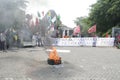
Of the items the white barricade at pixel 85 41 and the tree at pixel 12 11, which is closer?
the tree at pixel 12 11

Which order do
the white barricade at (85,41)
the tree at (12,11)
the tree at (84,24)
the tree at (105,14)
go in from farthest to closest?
1. the tree at (84,24)
2. the tree at (105,14)
3. the white barricade at (85,41)
4. the tree at (12,11)

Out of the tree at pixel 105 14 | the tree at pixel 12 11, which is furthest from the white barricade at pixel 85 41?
the tree at pixel 12 11

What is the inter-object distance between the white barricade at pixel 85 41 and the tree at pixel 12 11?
715 inches

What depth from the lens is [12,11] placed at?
32.4 ft

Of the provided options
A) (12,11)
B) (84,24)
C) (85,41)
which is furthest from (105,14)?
(12,11)

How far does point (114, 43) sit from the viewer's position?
91.4 feet

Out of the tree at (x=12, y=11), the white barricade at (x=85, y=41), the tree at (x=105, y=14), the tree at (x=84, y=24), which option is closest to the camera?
the tree at (x=12, y=11)

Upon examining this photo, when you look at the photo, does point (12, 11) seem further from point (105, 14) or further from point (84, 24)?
point (84, 24)

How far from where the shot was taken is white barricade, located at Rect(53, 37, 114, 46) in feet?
92.7

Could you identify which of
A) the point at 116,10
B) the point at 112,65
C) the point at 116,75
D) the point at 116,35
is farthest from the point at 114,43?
the point at 116,75

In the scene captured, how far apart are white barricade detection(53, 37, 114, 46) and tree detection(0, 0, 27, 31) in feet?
59.6

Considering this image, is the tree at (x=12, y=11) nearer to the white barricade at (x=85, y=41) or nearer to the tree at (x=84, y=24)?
the white barricade at (x=85, y=41)

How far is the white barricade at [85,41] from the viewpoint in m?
28.2

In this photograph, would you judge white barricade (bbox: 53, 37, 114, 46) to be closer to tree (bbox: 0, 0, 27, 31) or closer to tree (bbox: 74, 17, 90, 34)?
tree (bbox: 74, 17, 90, 34)
